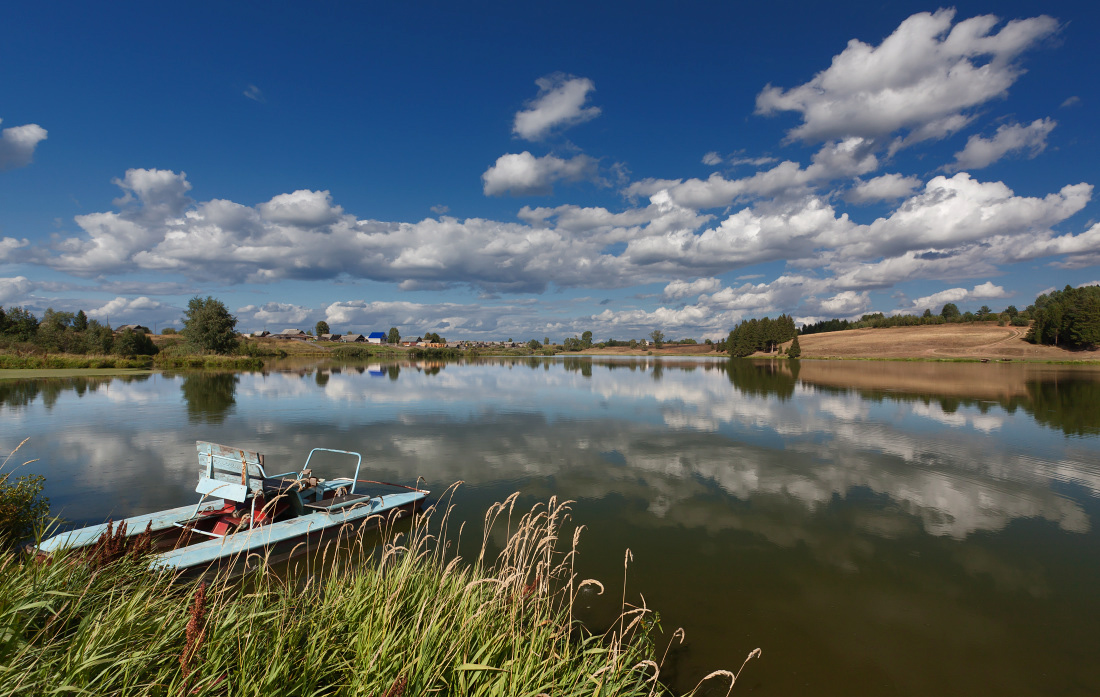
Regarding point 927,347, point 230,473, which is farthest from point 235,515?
point 927,347

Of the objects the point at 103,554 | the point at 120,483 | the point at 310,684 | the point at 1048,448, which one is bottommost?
the point at 1048,448

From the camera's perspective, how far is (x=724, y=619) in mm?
5727

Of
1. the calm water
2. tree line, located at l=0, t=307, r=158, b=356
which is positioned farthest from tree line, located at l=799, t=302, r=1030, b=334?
tree line, located at l=0, t=307, r=158, b=356

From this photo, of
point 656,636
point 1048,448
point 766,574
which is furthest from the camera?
point 1048,448

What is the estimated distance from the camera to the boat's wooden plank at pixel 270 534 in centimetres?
563

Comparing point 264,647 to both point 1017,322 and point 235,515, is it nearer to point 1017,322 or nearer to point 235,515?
point 235,515

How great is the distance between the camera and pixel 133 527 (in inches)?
269

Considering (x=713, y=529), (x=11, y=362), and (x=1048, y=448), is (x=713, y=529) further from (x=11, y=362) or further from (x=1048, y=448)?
(x=11, y=362)

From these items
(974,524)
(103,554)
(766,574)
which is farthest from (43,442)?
(974,524)

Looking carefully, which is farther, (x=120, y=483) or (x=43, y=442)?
(x=43, y=442)

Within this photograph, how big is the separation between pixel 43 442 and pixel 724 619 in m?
20.3

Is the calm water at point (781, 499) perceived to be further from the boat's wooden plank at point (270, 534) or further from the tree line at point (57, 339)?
the tree line at point (57, 339)

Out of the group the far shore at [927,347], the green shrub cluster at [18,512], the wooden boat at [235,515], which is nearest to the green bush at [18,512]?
the green shrub cluster at [18,512]

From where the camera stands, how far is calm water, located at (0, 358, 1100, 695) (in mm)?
5320
